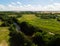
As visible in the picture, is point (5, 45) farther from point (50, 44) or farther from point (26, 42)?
point (50, 44)

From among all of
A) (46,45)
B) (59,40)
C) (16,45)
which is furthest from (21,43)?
(59,40)

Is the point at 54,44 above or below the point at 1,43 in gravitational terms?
above

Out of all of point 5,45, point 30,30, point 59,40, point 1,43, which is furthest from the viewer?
point 30,30

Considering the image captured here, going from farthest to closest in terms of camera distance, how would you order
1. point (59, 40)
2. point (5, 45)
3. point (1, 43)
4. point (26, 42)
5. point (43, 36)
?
point (1, 43), point (5, 45), point (43, 36), point (26, 42), point (59, 40)

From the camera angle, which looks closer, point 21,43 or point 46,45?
point 46,45

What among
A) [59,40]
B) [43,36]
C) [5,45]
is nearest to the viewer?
[59,40]

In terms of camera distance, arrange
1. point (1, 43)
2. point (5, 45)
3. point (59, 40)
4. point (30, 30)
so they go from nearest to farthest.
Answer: point (59, 40) → point (5, 45) → point (1, 43) → point (30, 30)

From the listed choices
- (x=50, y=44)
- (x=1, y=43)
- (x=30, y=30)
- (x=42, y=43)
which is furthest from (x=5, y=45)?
(x=30, y=30)

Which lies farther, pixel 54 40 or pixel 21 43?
pixel 21 43

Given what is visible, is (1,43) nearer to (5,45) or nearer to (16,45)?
(5,45)
